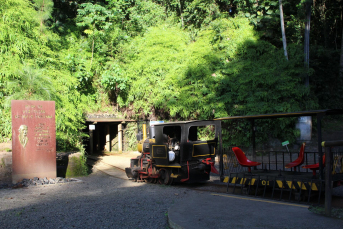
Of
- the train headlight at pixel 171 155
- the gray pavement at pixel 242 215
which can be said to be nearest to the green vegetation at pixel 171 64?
the train headlight at pixel 171 155

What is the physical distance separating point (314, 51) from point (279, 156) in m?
8.67

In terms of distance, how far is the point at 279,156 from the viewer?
16062 millimetres

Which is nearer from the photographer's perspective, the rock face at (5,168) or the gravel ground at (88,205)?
the gravel ground at (88,205)

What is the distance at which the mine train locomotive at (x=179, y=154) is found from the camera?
9.28 m

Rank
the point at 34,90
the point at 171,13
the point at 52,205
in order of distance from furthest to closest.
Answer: the point at 171,13 → the point at 34,90 → the point at 52,205

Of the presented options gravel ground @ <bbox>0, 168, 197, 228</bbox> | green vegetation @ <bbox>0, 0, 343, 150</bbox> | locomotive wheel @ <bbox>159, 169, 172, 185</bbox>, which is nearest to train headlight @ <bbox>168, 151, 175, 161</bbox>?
locomotive wheel @ <bbox>159, 169, 172, 185</bbox>

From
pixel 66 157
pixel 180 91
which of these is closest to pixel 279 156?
pixel 180 91

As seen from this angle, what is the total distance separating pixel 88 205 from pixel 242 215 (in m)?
3.51

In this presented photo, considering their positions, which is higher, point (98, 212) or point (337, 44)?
point (337, 44)

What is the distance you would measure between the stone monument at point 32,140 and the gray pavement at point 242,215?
577 cm

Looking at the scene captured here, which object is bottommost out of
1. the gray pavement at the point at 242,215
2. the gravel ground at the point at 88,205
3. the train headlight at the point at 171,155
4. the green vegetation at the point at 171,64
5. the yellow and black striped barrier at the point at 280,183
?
the gravel ground at the point at 88,205

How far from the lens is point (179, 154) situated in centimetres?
952

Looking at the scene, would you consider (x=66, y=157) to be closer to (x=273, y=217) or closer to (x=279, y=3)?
(x=273, y=217)

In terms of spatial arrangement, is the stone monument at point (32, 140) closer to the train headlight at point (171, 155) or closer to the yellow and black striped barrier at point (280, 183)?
the train headlight at point (171, 155)
